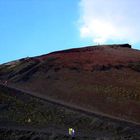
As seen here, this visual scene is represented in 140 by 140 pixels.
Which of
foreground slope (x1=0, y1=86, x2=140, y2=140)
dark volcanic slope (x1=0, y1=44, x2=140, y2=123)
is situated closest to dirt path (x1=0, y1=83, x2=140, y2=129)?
foreground slope (x1=0, y1=86, x2=140, y2=140)

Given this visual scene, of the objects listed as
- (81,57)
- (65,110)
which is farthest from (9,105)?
(81,57)

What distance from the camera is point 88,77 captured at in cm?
6091

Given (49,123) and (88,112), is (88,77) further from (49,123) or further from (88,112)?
(49,123)

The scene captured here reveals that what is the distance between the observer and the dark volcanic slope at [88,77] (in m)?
52.1

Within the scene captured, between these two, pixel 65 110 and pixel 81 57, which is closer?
pixel 65 110

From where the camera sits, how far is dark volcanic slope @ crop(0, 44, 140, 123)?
52125mm

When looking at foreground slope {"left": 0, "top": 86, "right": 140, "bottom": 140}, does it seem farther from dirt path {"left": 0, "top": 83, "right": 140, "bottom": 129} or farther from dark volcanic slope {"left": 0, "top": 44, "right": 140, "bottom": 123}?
dark volcanic slope {"left": 0, "top": 44, "right": 140, "bottom": 123}

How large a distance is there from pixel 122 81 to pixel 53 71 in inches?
409

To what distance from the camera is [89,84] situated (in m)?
58.2

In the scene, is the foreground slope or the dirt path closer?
the foreground slope

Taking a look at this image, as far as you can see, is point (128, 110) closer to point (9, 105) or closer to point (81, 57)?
point (9, 105)

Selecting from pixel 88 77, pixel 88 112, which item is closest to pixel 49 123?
pixel 88 112

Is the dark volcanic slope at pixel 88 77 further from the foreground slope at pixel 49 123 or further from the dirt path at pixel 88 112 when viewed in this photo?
the foreground slope at pixel 49 123

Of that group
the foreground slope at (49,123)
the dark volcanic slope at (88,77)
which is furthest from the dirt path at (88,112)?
the dark volcanic slope at (88,77)
